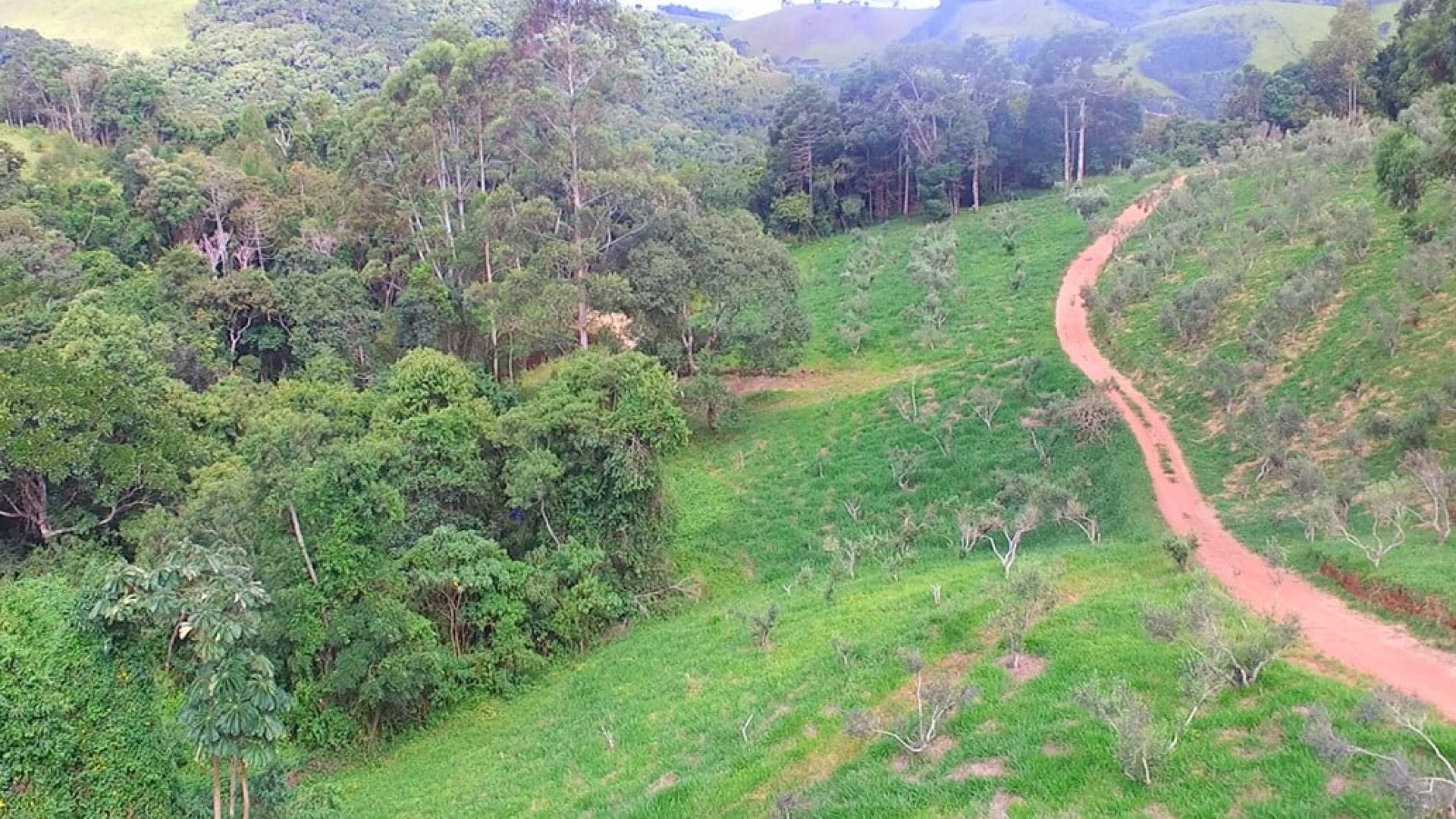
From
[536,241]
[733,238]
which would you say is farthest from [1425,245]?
[536,241]

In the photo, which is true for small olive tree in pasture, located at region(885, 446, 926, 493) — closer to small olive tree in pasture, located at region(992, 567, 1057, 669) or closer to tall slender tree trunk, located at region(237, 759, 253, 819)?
small olive tree in pasture, located at region(992, 567, 1057, 669)

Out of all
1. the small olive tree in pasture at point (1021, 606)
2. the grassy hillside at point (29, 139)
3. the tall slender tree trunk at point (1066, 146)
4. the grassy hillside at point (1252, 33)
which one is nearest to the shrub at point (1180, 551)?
the small olive tree in pasture at point (1021, 606)

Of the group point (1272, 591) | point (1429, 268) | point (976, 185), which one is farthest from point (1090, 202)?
point (1272, 591)

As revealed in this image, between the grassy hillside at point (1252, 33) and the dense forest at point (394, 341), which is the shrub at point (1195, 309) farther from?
the grassy hillside at point (1252, 33)

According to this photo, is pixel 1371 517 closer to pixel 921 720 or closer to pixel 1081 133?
pixel 921 720

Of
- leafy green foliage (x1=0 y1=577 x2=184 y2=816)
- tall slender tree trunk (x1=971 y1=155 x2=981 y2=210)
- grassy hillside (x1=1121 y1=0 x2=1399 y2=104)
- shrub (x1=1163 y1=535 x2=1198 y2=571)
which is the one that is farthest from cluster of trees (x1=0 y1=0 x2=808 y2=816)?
grassy hillside (x1=1121 y1=0 x2=1399 y2=104)

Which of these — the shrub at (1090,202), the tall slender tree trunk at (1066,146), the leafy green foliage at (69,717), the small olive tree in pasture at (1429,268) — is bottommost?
the leafy green foliage at (69,717)
